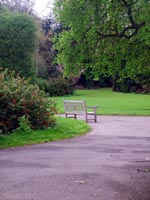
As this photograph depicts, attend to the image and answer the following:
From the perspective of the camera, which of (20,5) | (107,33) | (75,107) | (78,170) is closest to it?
(78,170)

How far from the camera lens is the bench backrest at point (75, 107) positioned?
2244 cm

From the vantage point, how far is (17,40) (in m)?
55.1

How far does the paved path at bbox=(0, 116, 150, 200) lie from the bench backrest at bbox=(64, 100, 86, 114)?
820 centimetres

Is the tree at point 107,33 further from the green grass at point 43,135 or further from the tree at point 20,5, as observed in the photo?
the tree at point 20,5

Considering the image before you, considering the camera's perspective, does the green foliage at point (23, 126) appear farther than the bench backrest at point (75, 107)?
No

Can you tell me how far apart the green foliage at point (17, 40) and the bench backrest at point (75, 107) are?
32.2 m

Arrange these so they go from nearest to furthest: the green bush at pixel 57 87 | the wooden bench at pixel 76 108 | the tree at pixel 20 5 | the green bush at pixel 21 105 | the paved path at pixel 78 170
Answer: the paved path at pixel 78 170
the green bush at pixel 21 105
the wooden bench at pixel 76 108
the green bush at pixel 57 87
the tree at pixel 20 5

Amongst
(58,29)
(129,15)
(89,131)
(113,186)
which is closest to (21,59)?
(58,29)

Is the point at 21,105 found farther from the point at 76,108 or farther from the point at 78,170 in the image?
the point at 76,108

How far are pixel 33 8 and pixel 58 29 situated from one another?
9.87m

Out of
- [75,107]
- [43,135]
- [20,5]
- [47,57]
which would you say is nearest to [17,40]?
[47,57]

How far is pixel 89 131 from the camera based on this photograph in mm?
17062

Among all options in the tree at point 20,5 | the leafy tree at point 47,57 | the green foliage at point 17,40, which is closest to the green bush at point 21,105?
the green foliage at point 17,40

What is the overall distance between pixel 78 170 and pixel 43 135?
223 inches
